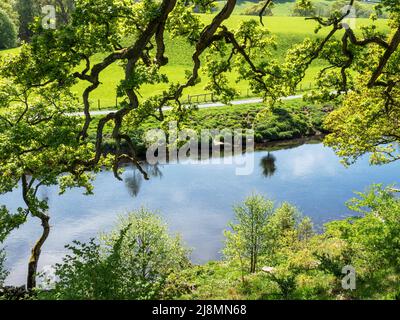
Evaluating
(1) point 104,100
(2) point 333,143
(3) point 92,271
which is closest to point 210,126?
(1) point 104,100

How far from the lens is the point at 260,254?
83.8 ft

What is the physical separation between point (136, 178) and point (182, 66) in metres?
45.5

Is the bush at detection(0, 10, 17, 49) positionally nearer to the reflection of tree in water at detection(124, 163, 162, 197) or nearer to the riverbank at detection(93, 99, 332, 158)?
the riverbank at detection(93, 99, 332, 158)

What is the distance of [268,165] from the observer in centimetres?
4925

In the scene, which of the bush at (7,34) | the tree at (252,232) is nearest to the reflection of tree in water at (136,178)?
the tree at (252,232)

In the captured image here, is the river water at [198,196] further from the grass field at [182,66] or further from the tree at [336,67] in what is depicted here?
the grass field at [182,66]

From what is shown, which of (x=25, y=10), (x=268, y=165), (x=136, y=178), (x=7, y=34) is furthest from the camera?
(x=25, y=10)

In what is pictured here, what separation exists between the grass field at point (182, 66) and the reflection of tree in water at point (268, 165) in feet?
40.5

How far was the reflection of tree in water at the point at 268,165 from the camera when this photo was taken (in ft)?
154

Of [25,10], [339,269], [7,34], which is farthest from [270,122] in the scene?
[25,10]

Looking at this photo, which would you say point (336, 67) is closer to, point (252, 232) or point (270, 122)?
point (252, 232)

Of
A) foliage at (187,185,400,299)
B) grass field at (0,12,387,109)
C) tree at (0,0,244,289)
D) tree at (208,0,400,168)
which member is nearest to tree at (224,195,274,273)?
foliage at (187,185,400,299)

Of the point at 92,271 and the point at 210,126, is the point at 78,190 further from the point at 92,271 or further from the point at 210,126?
the point at 92,271

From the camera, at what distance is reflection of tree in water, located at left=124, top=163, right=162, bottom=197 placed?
140ft
